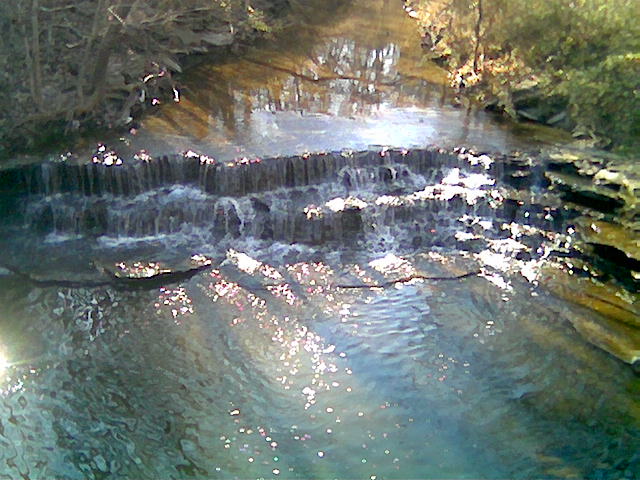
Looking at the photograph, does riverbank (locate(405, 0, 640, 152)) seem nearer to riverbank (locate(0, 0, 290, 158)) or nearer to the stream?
the stream

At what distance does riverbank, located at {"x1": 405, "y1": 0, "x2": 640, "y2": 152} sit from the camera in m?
9.09

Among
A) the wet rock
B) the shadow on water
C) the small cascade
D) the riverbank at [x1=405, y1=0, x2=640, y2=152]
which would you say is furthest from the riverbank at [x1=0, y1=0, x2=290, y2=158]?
the wet rock

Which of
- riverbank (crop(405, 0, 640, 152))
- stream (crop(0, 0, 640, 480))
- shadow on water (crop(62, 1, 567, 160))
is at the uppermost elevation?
riverbank (crop(405, 0, 640, 152))

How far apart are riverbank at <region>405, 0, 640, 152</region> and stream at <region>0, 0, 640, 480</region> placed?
473 millimetres

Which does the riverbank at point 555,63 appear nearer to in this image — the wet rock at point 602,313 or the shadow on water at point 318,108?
the shadow on water at point 318,108

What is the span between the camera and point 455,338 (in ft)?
21.4

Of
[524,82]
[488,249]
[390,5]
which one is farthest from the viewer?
[390,5]

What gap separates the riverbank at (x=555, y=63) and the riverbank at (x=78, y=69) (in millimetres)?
5289

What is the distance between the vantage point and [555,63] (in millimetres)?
10734

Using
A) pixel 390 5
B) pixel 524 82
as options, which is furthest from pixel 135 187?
pixel 390 5

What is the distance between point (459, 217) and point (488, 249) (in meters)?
0.80

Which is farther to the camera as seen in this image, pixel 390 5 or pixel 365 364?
pixel 390 5

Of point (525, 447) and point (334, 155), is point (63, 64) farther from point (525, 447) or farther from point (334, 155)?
point (525, 447)

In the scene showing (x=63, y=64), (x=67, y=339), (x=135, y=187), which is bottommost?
(x=67, y=339)
